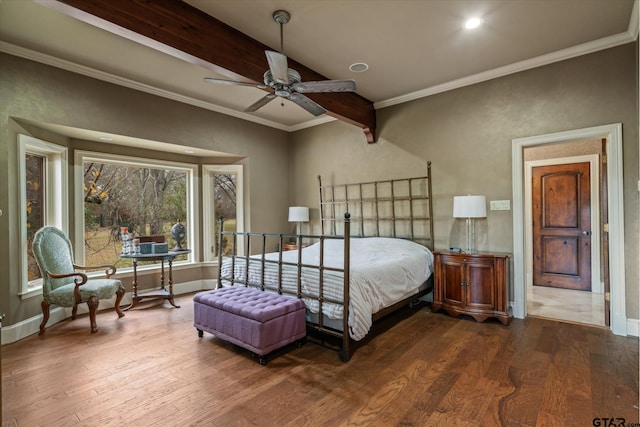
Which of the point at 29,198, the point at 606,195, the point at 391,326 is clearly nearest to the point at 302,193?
the point at 391,326

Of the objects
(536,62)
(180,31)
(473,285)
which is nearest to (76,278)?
(180,31)

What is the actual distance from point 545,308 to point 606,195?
5.30ft

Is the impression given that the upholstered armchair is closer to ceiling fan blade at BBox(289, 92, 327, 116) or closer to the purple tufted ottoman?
the purple tufted ottoman

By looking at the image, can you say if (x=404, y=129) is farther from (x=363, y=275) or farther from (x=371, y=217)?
(x=363, y=275)

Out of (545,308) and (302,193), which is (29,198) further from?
(545,308)

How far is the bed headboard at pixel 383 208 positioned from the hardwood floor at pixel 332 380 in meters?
1.57

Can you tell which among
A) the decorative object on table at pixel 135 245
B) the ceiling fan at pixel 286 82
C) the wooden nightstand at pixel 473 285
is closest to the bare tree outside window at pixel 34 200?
the decorative object on table at pixel 135 245

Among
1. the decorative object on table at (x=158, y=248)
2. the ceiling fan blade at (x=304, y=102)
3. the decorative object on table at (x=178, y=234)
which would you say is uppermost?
the ceiling fan blade at (x=304, y=102)

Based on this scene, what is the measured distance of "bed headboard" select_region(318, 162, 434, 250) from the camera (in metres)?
4.70

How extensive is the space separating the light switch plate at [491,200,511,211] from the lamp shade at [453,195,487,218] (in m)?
0.17

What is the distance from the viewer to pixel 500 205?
4.11 metres

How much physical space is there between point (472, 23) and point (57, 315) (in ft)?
17.9

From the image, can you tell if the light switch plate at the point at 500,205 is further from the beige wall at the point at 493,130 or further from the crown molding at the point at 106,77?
the crown molding at the point at 106,77

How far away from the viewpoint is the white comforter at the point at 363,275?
2.95 m
